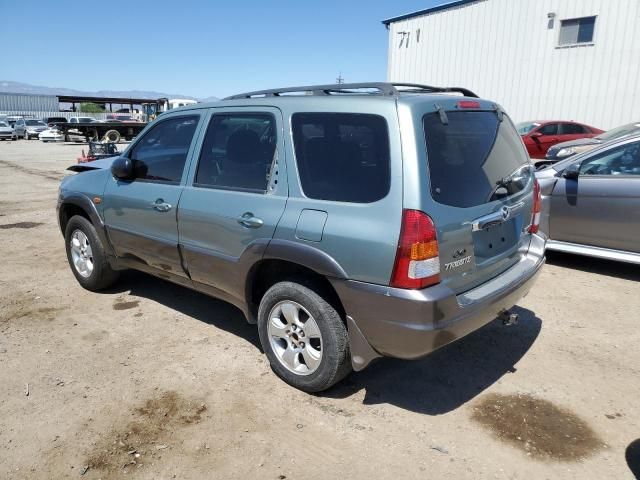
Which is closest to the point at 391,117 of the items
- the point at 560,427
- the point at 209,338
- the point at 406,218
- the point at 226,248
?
the point at 406,218

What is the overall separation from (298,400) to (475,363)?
1.36m

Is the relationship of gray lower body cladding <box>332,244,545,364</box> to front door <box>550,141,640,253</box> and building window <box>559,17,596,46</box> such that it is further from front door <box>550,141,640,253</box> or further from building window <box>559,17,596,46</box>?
building window <box>559,17,596,46</box>

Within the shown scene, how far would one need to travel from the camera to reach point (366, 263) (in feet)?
8.93

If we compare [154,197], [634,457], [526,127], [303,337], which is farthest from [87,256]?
[526,127]

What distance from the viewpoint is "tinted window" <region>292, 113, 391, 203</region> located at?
9.09 feet

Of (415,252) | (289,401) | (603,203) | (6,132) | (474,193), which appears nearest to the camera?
(415,252)

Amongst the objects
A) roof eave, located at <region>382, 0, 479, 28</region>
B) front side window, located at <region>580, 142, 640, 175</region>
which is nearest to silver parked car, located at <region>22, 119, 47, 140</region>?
roof eave, located at <region>382, 0, 479, 28</region>

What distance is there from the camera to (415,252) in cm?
260

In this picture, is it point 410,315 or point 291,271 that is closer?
point 410,315

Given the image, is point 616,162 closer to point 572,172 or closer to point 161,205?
point 572,172

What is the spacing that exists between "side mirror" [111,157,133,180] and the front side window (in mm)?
4702

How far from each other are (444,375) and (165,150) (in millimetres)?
2766

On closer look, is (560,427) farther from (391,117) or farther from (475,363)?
(391,117)

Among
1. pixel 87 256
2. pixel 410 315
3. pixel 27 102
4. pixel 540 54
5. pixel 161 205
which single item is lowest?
pixel 87 256
